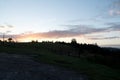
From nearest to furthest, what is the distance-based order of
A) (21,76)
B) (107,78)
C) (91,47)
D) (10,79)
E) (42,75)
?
(10,79) < (21,76) < (42,75) < (107,78) < (91,47)

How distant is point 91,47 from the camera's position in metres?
84.2

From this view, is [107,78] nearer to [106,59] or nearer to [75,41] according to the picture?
[106,59]

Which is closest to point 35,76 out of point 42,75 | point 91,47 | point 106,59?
point 42,75

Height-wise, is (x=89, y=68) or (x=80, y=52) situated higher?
(x=80, y=52)

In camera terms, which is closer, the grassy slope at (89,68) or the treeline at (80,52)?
the grassy slope at (89,68)

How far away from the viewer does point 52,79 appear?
19.9m

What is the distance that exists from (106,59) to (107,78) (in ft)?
72.9

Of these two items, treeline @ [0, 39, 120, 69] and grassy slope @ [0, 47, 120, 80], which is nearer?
grassy slope @ [0, 47, 120, 80]

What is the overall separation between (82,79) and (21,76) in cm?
520

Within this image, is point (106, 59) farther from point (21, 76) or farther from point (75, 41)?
point (75, 41)

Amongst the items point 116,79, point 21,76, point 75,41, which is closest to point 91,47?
point 75,41

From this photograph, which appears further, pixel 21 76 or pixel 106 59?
pixel 106 59

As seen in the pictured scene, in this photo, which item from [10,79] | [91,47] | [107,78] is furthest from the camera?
[91,47]

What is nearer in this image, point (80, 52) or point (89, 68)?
point (89, 68)
